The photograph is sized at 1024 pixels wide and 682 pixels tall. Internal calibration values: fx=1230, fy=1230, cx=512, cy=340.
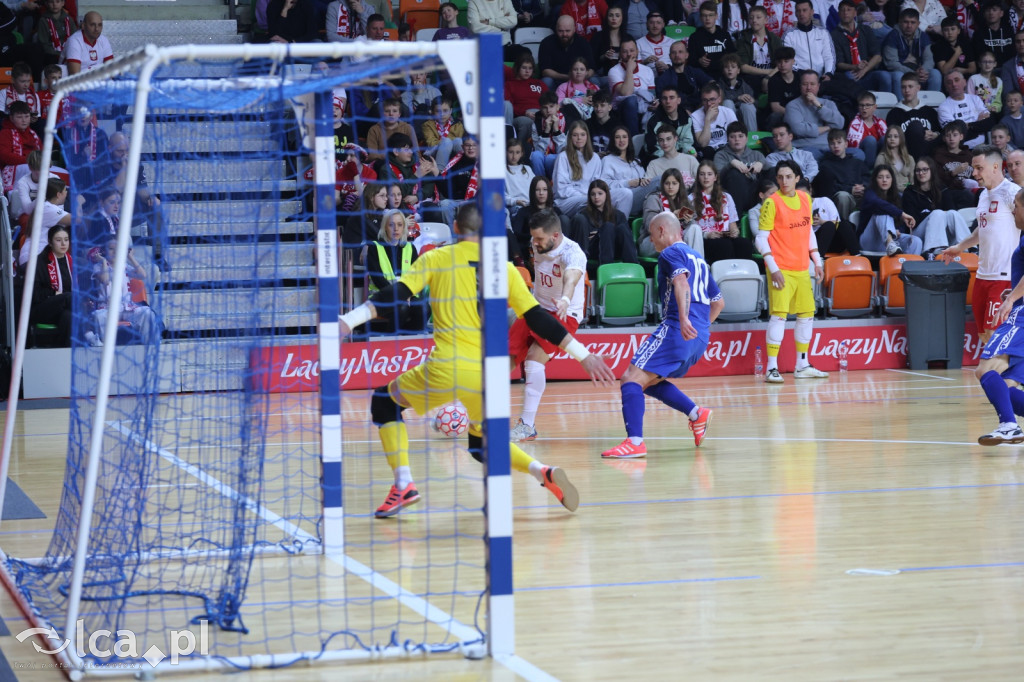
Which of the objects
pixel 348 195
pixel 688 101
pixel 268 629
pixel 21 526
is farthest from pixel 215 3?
pixel 268 629

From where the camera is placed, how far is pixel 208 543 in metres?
6.34

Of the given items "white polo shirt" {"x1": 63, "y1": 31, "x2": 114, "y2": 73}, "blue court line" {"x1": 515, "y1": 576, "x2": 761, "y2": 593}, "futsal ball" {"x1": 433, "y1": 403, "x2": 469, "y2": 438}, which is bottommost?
"blue court line" {"x1": 515, "y1": 576, "x2": 761, "y2": 593}

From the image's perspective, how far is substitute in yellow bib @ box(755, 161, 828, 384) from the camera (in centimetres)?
1333

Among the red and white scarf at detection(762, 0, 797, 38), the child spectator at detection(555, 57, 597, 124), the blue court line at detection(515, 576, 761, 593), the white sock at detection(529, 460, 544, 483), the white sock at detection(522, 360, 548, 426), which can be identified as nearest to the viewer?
the blue court line at detection(515, 576, 761, 593)

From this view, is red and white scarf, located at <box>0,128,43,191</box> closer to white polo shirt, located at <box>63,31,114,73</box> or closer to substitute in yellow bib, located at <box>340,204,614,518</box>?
white polo shirt, located at <box>63,31,114,73</box>

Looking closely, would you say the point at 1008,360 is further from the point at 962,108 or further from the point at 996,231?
the point at 962,108

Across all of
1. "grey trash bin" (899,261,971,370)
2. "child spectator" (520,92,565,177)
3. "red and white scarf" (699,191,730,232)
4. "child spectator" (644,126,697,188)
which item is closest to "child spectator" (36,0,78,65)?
"child spectator" (520,92,565,177)

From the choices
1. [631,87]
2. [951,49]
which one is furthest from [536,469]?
[951,49]

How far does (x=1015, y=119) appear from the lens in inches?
667

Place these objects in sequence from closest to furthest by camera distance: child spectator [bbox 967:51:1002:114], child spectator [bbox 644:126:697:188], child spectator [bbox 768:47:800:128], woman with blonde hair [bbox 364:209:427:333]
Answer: woman with blonde hair [bbox 364:209:427:333] → child spectator [bbox 644:126:697:188] → child spectator [bbox 768:47:800:128] → child spectator [bbox 967:51:1002:114]

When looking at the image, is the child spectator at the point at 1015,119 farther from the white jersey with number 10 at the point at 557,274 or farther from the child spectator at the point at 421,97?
the white jersey with number 10 at the point at 557,274

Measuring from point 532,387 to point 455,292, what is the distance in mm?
3490

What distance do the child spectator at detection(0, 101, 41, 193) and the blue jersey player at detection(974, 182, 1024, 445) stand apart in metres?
10.3

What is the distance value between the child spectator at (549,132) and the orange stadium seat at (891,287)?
13.7ft
